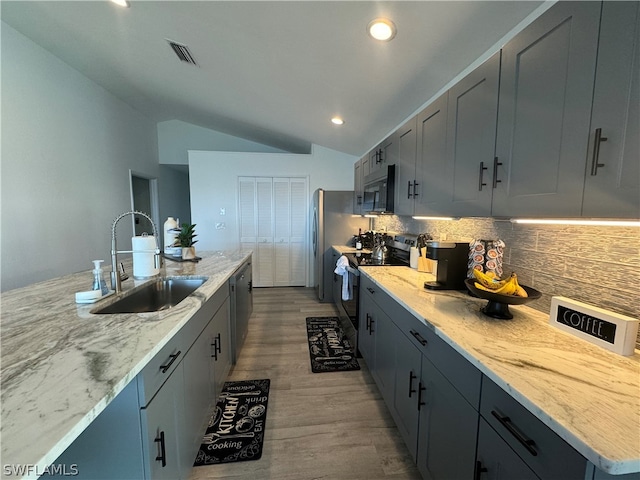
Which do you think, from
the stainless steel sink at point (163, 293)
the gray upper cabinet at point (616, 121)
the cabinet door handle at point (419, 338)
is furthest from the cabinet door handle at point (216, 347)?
the gray upper cabinet at point (616, 121)

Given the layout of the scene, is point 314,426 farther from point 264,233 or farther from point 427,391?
point 264,233

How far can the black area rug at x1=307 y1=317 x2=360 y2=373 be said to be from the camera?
2.39m

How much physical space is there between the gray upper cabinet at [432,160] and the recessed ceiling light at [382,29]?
0.49 meters

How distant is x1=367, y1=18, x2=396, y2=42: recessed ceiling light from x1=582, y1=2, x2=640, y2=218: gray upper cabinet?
1.02 m

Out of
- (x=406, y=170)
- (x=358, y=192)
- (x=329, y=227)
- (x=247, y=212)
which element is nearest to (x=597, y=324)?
(x=406, y=170)

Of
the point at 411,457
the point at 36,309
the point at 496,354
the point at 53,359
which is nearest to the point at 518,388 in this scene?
the point at 496,354

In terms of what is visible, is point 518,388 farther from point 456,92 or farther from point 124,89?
point 124,89

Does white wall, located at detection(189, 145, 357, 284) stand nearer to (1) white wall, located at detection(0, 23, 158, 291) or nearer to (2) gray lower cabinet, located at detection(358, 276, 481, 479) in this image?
(1) white wall, located at detection(0, 23, 158, 291)

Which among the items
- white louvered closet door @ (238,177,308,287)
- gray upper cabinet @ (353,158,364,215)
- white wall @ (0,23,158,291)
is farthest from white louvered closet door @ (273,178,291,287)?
white wall @ (0,23,158,291)

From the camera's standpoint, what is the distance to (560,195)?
884mm

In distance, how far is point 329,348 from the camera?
2695 mm

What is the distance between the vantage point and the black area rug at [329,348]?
2389mm

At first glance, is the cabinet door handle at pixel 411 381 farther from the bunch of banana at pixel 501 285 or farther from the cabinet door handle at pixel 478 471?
the bunch of banana at pixel 501 285

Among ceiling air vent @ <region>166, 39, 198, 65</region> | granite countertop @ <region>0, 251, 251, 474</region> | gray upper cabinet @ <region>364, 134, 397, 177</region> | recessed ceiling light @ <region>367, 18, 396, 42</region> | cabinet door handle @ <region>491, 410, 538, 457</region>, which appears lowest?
cabinet door handle @ <region>491, 410, 538, 457</region>
